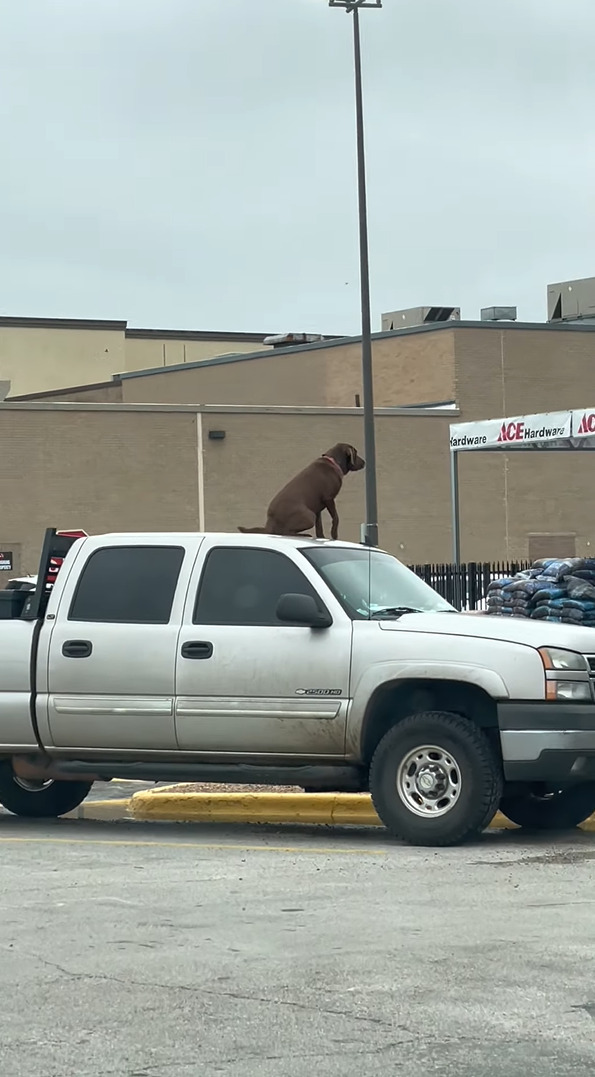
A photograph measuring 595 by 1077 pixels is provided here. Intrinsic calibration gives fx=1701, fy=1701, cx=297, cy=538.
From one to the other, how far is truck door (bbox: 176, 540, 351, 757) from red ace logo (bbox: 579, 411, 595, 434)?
44.9 ft

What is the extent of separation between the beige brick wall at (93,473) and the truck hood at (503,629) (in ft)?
126

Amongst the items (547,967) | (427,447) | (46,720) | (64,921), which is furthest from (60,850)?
(427,447)

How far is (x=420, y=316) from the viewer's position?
195ft

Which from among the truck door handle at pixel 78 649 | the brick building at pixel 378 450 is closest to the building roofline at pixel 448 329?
the brick building at pixel 378 450

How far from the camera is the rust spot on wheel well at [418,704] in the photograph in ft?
33.6

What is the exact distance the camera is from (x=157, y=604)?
10977 mm

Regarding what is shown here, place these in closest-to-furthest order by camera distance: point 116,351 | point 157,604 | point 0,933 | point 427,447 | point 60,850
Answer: point 0,933 → point 60,850 → point 157,604 → point 427,447 → point 116,351

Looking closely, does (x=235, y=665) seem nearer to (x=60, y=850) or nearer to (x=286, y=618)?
(x=286, y=618)

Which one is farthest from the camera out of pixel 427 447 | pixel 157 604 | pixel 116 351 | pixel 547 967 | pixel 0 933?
pixel 116 351

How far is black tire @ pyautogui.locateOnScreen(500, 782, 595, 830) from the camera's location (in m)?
10.9

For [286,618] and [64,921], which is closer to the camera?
[64,921]

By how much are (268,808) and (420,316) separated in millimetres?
49080

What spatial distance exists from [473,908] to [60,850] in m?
3.17

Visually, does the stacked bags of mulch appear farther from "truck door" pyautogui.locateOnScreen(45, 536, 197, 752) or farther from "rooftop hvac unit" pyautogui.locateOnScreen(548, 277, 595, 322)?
"rooftop hvac unit" pyautogui.locateOnScreen(548, 277, 595, 322)
